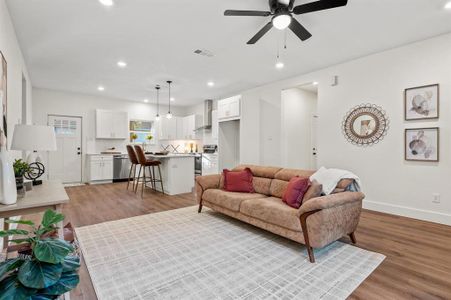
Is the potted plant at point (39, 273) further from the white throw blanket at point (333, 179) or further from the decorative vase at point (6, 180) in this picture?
the white throw blanket at point (333, 179)

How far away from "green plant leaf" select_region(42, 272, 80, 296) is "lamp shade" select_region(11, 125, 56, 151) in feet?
5.37

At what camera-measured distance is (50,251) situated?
97 centimetres

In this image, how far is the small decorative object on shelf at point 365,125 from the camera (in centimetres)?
400

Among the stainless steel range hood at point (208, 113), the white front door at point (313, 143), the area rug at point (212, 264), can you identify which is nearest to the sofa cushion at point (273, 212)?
the area rug at point (212, 264)

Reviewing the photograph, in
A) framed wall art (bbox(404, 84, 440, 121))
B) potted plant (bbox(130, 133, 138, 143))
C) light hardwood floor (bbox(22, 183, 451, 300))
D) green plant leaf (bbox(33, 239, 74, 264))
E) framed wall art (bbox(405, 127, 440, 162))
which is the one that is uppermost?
framed wall art (bbox(404, 84, 440, 121))

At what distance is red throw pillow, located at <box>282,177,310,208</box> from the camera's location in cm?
270

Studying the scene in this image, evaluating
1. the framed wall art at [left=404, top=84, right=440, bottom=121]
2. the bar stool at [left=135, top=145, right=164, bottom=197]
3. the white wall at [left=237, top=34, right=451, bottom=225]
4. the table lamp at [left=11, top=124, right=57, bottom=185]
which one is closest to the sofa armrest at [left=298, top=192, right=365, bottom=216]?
the white wall at [left=237, top=34, right=451, bottom=225]

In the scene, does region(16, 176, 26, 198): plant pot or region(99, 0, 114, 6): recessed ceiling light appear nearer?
region(16, 176, 26, 198): plant pot

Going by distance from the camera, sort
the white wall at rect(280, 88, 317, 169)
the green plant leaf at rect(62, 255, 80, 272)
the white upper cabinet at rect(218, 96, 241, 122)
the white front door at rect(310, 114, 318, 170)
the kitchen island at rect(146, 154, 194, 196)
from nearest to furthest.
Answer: the green plant leaf at rect(62, 255, 80, 272) → the kitchen island at rect(146, 154, 194, 196) → the white wall at rect(280, 88, 317, 169) → the white front door at rect(310, 114, 318, 170) → the white upper cabinet at rect(218, 96, 241, 122)

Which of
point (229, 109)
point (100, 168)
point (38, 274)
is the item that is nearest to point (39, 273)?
point (38, 274)

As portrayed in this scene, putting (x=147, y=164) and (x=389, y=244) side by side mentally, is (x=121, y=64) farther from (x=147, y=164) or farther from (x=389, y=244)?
(x=389, y=244)

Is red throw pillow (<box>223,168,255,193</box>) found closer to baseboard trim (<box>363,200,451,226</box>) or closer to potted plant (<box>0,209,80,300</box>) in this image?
baseboard trim (<box>363,200,451,226</box>)

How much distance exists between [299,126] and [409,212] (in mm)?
3012

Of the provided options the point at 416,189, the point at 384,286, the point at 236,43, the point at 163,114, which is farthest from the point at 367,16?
the point at 163,114
